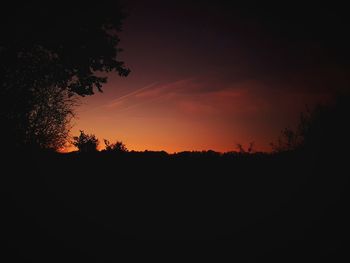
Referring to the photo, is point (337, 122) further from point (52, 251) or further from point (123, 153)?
point (52, 251)

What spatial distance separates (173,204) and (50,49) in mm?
7928

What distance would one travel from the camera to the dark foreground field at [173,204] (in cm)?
796

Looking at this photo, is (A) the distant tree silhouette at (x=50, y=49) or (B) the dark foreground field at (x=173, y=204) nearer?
(B) the dark foreground field at (x=173, y=204)

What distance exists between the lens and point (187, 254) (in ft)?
26.0

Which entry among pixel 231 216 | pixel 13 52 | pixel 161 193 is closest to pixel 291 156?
pixel 231 216

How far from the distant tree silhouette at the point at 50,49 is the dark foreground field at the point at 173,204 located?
363 centimetres

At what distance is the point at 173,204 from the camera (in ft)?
33.3

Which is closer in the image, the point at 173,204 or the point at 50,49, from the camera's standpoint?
the point at 173,204

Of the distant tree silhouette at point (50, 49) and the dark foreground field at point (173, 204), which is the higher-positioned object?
the distant tree silhouette at point (50, 49)

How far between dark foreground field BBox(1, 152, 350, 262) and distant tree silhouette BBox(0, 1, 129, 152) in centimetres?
363

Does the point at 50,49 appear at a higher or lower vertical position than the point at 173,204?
higher

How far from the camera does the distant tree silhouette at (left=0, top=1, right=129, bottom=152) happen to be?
11.5m

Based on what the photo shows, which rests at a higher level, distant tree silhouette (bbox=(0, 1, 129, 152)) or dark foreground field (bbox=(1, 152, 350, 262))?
distant tree silhouette (bbox=(0, 1, 129, 152))

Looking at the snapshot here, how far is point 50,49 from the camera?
12812mm
